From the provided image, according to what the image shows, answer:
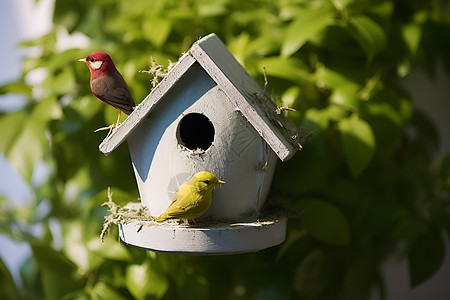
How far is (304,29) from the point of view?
83cm

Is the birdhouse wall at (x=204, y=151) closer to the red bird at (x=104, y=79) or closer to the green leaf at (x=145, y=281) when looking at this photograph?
the red bird at (x=104, y=79)

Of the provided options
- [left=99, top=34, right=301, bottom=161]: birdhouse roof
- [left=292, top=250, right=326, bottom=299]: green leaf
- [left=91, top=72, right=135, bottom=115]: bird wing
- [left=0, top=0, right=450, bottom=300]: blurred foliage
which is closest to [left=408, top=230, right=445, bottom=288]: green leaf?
[left=0, top=0, right=450, bottom=300]: blurred foliage

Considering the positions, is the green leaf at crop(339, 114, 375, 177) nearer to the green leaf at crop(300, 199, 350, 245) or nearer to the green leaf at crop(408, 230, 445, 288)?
the green leaf at crop(300, 199, 350, 245)

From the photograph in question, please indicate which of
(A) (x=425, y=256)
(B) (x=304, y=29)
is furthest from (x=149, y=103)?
(A) (x=425, y=256)

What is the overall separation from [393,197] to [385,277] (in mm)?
422

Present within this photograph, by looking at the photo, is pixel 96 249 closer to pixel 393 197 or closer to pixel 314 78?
pixel 314 78

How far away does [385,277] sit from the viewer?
1444mm

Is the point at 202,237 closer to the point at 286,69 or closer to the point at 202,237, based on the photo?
the point at 202,237

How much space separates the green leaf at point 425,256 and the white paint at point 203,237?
496mm

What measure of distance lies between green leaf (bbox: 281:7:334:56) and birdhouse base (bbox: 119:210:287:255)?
332 millimetres

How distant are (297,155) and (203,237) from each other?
331 millimetres

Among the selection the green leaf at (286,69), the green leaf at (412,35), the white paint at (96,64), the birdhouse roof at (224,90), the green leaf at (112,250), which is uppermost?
the white paint at (96,64)

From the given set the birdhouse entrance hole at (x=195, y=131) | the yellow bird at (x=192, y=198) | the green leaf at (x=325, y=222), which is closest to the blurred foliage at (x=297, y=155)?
the green leaf at (x=325, y=222)

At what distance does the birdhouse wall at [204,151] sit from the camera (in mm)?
675
